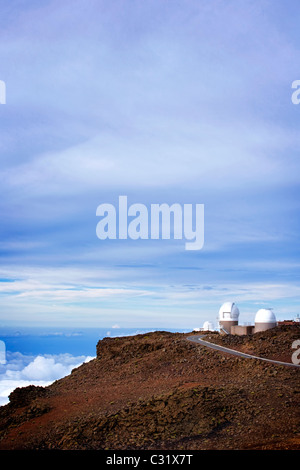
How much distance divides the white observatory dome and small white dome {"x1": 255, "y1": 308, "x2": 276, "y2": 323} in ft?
20.2

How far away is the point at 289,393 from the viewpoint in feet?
84.4

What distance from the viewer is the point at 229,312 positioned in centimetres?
6275

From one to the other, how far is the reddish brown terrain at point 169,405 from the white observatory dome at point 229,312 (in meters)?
21.1

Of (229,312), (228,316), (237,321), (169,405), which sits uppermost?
(229,312)

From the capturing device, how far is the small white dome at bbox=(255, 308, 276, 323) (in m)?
56.2

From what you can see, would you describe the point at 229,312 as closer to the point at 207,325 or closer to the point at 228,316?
the point at 228,316

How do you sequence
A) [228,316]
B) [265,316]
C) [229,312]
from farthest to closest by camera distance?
[228,316]
[229,312]
[265,316]

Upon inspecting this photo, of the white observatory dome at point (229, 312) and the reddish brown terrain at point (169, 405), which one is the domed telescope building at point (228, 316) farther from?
the reddish brown terrain at point (169, 405)

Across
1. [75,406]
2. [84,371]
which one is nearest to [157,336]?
[84,371]

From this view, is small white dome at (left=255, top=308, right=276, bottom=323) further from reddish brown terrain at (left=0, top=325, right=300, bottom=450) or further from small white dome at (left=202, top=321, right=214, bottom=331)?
reddish brown terrain at (left=0, top=325, right=300, bottom=450)

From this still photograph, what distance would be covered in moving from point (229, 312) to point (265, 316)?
23.9ft

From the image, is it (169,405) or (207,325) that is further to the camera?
(207,325)

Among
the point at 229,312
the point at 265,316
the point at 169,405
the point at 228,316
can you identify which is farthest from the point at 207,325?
the point at 169,405

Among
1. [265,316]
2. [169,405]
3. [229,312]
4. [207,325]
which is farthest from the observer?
[207,325]
